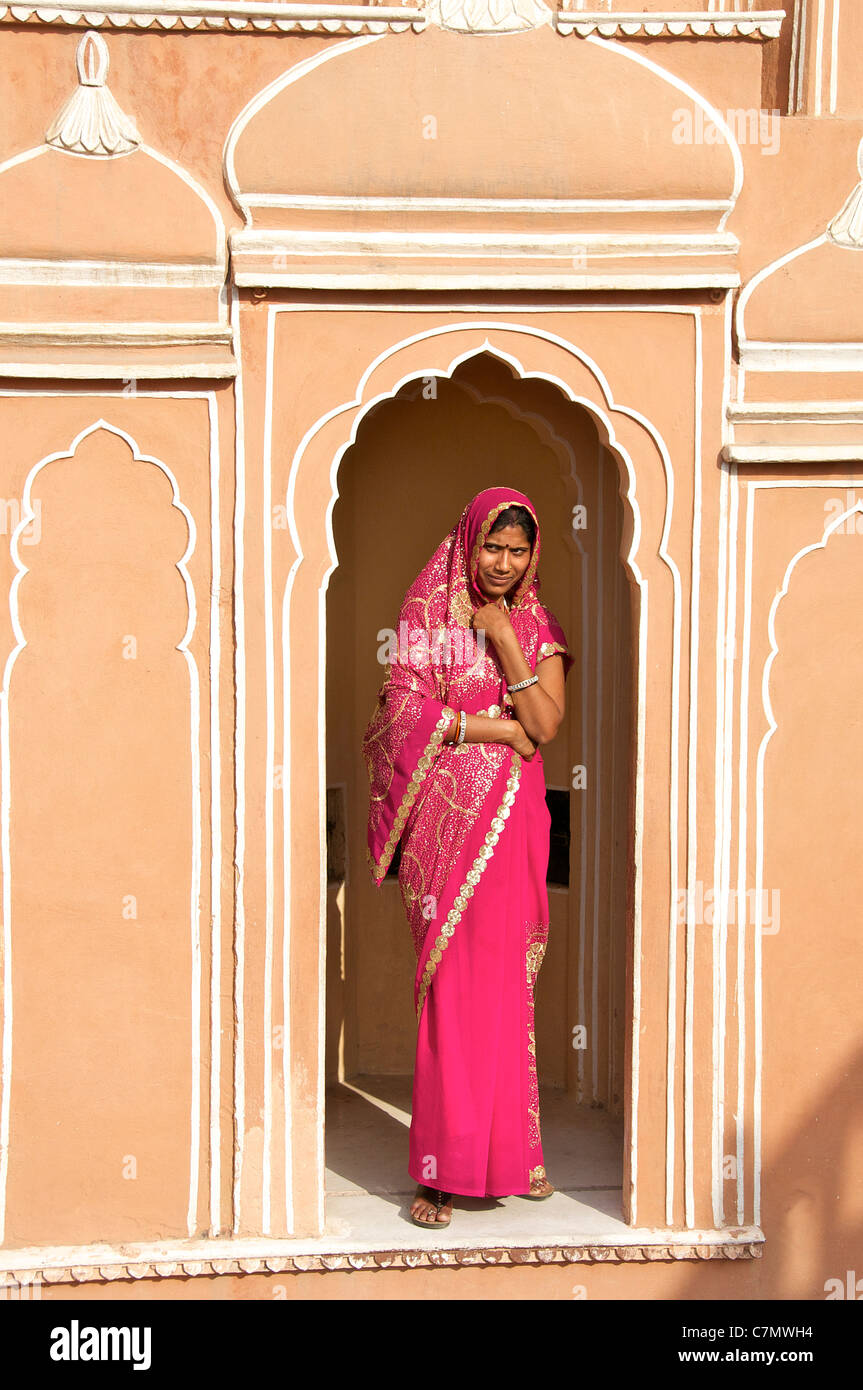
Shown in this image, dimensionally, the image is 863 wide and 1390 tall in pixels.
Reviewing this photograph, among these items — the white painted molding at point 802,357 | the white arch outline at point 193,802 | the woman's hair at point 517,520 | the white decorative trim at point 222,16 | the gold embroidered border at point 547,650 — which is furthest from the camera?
the gold embroidered border at point 547,650

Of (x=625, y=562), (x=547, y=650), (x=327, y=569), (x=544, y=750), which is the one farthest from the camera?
Answer: (x=544, y=750)

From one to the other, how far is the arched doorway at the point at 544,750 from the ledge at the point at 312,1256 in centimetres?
64

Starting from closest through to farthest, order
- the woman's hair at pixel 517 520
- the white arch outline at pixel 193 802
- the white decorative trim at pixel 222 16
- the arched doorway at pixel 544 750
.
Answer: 1. the white decorative trim at pixel 222 16
2. the white arch outline at pixel 193 802
3. the woman's hair at pixel 517 520
4. the arched doorway at pixel 544 750

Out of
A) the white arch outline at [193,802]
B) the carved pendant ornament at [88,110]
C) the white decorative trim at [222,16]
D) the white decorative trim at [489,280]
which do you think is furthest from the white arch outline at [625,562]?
the white decorative trim at [222,16]

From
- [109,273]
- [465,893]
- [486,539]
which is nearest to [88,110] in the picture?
[109,273]

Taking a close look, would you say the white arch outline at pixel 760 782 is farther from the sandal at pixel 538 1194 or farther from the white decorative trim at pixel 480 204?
the white decorative trim at pixel 480 204

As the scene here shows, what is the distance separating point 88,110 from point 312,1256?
3341 millimetres

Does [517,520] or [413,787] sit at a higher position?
[517,520]

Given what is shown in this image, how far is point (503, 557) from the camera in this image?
4.41 m

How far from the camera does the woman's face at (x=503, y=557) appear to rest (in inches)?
173

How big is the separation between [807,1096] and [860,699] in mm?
1213

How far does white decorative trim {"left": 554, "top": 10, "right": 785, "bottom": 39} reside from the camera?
4.13 m

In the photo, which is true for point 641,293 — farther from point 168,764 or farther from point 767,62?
point 168,764

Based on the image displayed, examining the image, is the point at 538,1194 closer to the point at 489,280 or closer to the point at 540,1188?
the point at 540,1188
